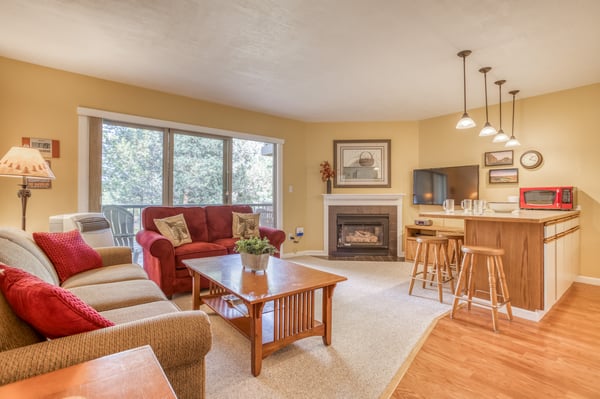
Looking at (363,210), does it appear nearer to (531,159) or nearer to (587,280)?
(531,159)

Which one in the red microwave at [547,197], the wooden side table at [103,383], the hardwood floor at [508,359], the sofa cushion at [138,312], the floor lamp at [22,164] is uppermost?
the floor lamp at [22,164]

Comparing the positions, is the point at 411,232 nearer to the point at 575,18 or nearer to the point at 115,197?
the point at 575,18

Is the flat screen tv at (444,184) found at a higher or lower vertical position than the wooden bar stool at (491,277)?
higher

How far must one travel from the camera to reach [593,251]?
365 centimetres

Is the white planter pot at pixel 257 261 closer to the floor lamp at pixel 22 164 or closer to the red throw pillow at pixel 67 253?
the red throw pillow at pixel 67 253

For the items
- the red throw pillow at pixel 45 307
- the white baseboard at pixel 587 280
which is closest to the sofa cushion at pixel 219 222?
the red throw pillow at pixel 45 307

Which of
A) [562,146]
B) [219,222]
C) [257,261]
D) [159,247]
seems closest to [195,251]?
[159,247]

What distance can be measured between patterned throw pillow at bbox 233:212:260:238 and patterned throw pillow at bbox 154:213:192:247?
643 millimetres

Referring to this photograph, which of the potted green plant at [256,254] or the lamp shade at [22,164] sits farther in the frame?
the lamp shade at [22,164]

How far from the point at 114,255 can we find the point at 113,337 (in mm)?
1903

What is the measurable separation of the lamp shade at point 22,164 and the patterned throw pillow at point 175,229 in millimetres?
1153

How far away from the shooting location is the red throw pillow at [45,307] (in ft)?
3.14

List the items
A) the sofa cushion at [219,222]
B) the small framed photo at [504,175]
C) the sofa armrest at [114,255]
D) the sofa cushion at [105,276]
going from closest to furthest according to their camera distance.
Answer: the sofa cushion at [105,276]
the sofa armrest at [114,255]
the sofa cushion at [219,222]
the small framed photo at [504,175]

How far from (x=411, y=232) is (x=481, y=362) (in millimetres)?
3047
